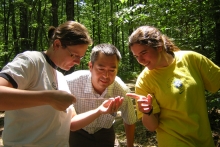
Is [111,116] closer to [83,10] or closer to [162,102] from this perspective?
[162,102]

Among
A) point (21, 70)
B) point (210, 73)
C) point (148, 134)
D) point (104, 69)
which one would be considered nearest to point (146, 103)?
point (104, 69)

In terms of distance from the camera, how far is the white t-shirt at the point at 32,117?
1.46m

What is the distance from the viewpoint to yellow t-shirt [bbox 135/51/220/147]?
1961 mm

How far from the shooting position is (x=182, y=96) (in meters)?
2.01

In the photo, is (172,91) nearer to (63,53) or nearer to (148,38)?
(148,38)

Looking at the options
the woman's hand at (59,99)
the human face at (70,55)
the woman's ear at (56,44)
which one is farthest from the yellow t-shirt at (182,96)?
the woman's hand at (59,99)

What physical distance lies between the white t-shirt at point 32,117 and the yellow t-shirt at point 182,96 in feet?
3.00

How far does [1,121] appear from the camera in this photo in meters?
8.12

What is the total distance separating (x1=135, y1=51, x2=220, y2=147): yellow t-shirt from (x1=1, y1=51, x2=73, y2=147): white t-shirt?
36.0 inches

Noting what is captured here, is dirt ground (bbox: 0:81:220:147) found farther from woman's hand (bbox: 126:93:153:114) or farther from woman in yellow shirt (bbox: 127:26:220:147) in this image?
woman's hand (bbox: 126:93:153:114)

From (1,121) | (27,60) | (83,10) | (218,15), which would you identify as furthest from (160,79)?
(83,10)

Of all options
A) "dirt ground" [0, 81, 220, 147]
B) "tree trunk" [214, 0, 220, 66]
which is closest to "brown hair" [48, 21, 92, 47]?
"tree trunk" [214, 0, 220, 66]

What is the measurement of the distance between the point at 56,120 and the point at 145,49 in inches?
39.8

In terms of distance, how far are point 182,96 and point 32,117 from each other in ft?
4.16
